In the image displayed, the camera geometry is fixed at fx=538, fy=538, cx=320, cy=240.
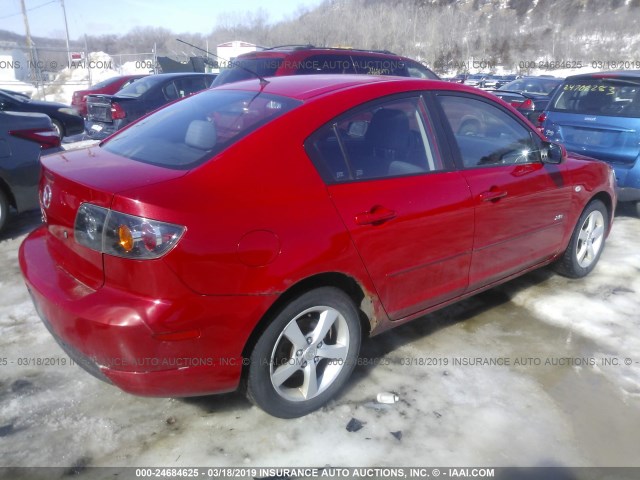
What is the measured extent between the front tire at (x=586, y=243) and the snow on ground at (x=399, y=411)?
70 cm

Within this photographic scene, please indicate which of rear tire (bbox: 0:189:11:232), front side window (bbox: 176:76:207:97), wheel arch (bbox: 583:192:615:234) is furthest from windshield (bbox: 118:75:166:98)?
wheel arch (bbox: 583:192:615:234)

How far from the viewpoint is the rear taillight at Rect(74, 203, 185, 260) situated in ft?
6.89

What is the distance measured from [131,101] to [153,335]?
8117mm

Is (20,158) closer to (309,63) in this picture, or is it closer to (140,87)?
(309,63)

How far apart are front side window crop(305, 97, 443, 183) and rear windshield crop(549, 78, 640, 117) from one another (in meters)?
4.16

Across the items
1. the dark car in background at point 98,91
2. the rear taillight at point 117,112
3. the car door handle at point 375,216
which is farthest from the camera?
the dark car in background at point 98,91

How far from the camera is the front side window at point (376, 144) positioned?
8.55 feet

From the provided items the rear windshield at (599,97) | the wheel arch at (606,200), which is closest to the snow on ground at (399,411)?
the wheel arch at (606,200)

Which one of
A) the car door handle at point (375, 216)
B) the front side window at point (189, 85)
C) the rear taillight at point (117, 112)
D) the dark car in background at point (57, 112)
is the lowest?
the dark car in background at point (57, 112)

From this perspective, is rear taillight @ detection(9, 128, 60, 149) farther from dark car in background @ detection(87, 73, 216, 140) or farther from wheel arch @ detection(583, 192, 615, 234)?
wheel arch @ detection(583, 192, 615, 234)

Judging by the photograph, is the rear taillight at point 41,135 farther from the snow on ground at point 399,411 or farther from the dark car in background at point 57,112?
the dark car in background at point 57,112

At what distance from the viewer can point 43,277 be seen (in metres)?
2.53

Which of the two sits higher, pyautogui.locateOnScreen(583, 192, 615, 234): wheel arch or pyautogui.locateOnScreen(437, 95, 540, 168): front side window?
pyautogui.locateOnScreen(437, 95, 540, 168): front side window

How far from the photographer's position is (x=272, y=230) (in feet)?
7.55
